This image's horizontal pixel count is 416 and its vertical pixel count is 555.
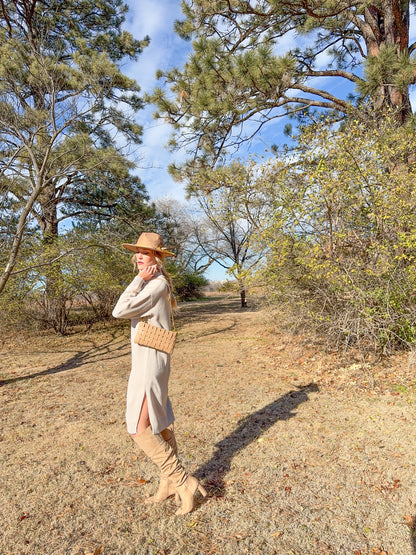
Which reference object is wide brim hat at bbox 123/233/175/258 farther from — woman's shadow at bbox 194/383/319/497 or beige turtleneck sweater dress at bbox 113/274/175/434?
woman's shadow at bbox 194/383/319/497

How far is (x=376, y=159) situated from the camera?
513 cm

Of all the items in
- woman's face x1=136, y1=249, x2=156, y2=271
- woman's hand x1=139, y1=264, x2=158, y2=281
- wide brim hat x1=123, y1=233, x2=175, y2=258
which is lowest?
woman's hand x1=139, y1=264, x2=158, y2=281

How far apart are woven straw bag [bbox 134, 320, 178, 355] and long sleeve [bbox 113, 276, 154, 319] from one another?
0.09 metres

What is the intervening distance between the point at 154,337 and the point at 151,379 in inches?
10.9

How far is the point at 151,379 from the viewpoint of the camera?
2.27 metres

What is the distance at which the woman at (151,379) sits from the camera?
227cm

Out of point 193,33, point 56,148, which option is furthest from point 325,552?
point 56,148

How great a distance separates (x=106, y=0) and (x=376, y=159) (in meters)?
11.1

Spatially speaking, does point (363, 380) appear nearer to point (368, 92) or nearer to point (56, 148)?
point (368, 92)

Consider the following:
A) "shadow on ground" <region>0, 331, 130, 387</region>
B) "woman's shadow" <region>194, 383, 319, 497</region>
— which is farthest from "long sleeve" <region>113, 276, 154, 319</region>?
"shadow on ground" <region>0, 331, 130, 387</region>

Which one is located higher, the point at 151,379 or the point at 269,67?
the point at 269,67

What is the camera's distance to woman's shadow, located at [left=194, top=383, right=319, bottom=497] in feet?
9.45

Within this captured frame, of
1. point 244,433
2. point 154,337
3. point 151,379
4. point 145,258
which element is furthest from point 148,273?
point 244,433

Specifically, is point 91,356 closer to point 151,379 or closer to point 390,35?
point 151,379
